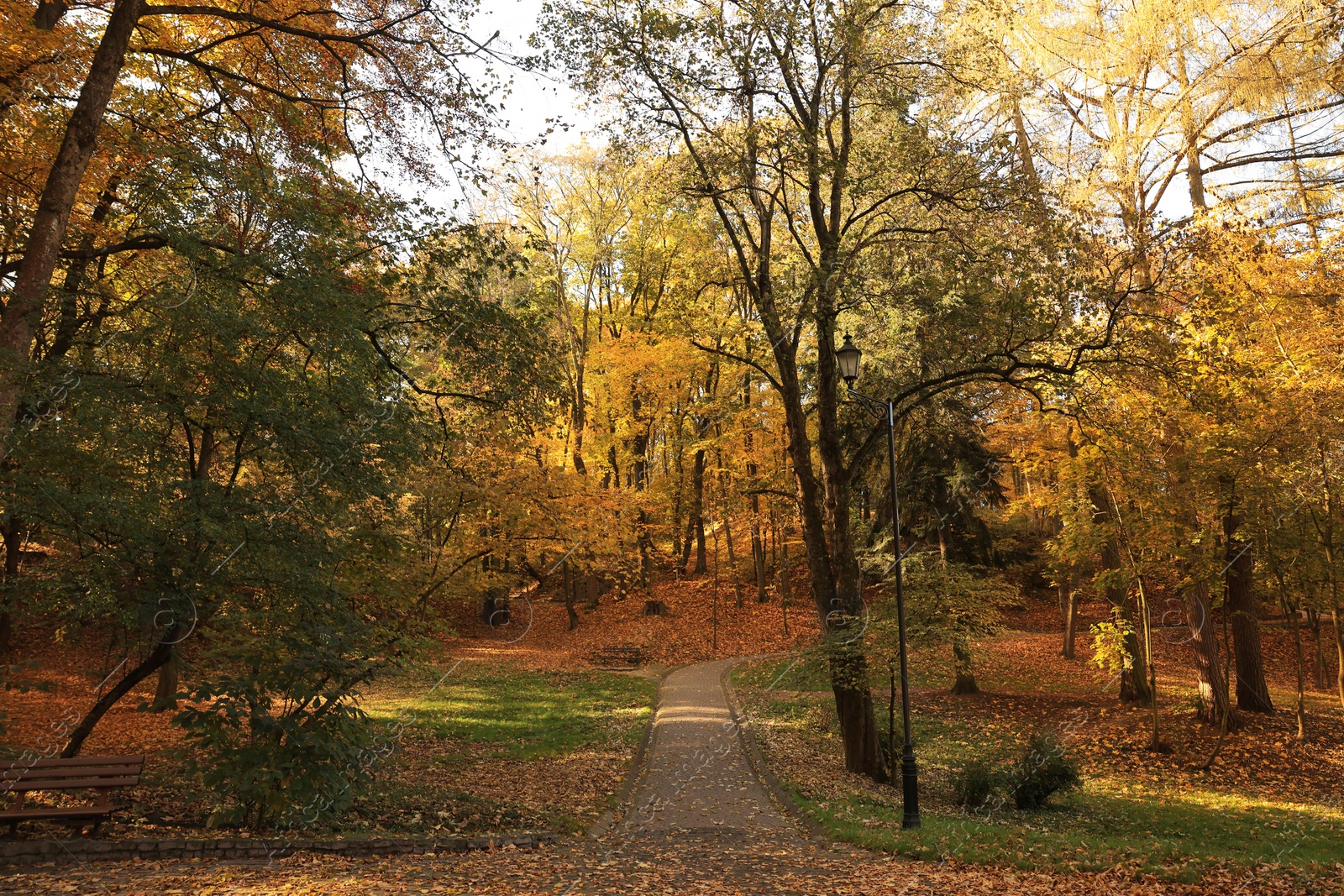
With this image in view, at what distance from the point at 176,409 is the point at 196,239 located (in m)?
1.76

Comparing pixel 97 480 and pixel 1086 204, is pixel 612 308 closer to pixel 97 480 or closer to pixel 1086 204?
pixel 1086 204

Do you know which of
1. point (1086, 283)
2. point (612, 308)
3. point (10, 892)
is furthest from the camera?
point (612, 308)

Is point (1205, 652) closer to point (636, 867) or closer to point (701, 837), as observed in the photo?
point (701, 837)

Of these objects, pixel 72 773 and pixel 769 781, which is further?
pixel 769 781

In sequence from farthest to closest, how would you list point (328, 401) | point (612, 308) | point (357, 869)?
point (612, 308), point (328, 401), point (357, 869)

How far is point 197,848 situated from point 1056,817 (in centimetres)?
1024

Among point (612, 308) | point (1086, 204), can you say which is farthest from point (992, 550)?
point (612, 308)

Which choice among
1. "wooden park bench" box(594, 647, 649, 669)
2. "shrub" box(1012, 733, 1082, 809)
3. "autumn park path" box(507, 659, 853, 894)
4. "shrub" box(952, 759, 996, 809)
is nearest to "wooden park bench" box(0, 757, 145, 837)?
"autumn park path" box(507, 659, 853, 894)

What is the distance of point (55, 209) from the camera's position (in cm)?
761

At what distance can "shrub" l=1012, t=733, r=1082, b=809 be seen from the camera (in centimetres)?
1150

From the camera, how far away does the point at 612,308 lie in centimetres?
3356

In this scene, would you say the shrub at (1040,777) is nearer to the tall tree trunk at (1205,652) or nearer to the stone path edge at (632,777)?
the stone path edge at (632,777)

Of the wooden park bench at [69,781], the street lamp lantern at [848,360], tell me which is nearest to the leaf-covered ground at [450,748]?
the wooden park bench at [69,781]

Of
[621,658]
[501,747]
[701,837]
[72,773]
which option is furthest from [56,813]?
[621,658]
